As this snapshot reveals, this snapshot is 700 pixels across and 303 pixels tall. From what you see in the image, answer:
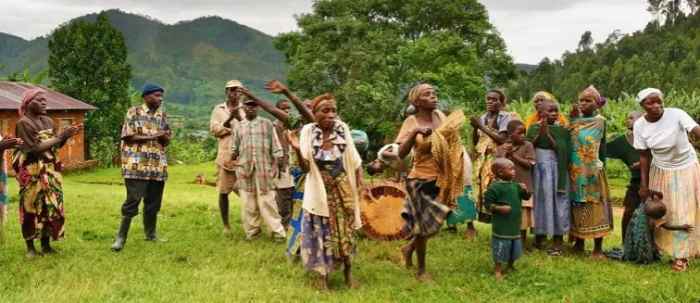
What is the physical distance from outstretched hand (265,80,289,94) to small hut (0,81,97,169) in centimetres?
2168

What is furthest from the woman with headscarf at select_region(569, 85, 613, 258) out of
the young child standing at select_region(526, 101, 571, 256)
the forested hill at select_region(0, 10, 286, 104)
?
the forested hill at select_region(0, 10, 286, 104)

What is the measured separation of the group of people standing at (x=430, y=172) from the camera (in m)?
5.82

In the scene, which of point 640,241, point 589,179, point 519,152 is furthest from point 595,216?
point 519,152

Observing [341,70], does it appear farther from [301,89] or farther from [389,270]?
[389,270]

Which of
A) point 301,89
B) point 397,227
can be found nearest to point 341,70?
point 301,89

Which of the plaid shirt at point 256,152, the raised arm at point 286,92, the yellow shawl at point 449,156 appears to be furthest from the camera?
the plaid shirt at point 256,152

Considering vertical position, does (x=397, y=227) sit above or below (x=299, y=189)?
below

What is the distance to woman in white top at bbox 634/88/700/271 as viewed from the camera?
20.8 feet

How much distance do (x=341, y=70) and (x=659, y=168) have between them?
2277cm

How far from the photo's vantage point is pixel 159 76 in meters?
129

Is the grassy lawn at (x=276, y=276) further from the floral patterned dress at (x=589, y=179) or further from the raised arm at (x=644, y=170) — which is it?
the raised arm at (x=644, y=170)

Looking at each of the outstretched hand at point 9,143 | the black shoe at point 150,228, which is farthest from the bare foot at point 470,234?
the outstretched hand at point 9,143

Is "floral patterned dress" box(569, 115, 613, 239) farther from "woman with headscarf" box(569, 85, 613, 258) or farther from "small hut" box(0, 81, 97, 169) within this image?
"small hut" box(0, 81, 97, 169)

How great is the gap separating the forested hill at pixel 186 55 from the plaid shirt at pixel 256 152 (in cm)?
11249
